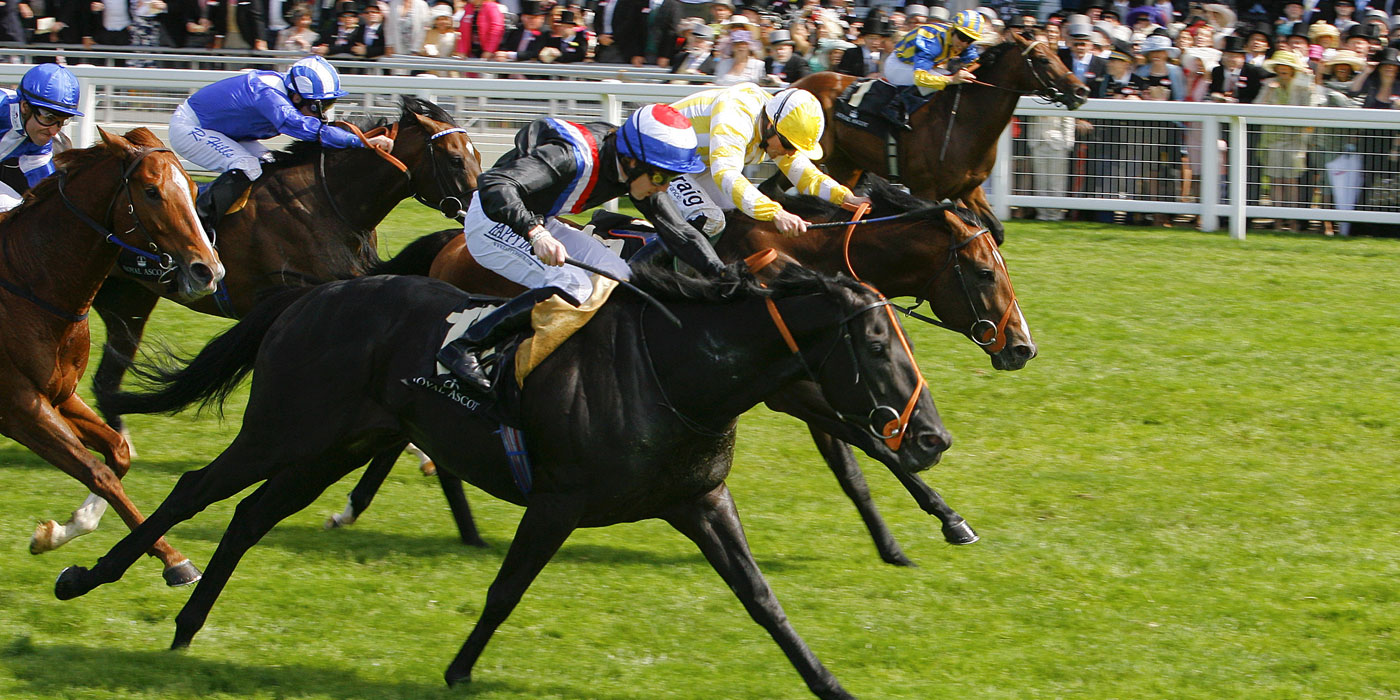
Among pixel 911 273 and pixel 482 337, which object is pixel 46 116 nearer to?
pixel 482 337

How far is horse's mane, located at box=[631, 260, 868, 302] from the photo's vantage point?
4.21 meters

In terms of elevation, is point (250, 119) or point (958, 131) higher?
point (250, 119)

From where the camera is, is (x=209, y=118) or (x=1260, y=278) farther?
(x=1260, y=278)

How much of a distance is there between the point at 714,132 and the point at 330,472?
2056mm

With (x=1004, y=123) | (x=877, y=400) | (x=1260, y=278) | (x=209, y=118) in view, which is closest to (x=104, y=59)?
(x=209, y=118)

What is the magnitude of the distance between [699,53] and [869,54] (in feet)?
5.19

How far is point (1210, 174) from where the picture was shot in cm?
1179

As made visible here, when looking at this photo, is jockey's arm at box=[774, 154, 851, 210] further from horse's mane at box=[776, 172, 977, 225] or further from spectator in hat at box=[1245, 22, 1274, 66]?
Answer: spectator in hat at box=[1245, 22, 1274, 66]

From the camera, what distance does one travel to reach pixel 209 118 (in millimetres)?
7504

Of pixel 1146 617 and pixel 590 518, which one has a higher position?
pixel 590 518

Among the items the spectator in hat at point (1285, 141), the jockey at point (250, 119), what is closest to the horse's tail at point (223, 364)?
the jockey at point (250, 119)

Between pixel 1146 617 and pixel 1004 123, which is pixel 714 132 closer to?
pixel 1146 617

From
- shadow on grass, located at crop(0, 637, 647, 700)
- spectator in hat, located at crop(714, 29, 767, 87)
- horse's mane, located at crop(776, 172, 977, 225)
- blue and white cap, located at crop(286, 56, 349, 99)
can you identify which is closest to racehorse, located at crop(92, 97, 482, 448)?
blue and white cap, located at crop(286, 56, 349, 99)

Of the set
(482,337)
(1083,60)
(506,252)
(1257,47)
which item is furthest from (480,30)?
(482,337)
